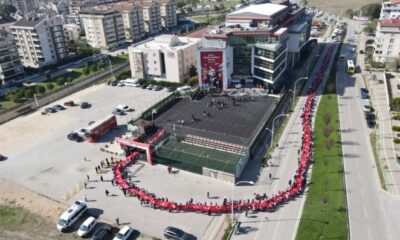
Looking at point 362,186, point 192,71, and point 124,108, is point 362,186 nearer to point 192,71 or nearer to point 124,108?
point 124,108

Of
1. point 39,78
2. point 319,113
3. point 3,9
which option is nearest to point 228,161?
point 319,113

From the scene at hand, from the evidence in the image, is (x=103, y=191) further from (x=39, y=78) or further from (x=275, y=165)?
(x=39, y=78)

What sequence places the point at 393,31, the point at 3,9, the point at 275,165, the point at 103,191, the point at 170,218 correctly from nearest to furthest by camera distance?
the point at 170,218
the point at 103,191
the point at 275,165
the point at 393,31
the point at 3,9

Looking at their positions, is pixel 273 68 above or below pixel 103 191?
above

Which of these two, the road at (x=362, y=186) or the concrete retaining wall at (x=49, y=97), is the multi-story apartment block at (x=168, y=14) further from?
the road at (x=362, y=186)

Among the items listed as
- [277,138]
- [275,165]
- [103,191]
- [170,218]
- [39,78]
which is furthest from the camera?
[39,78]

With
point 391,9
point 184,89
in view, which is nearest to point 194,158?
point 184,89
